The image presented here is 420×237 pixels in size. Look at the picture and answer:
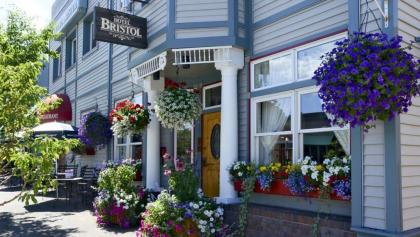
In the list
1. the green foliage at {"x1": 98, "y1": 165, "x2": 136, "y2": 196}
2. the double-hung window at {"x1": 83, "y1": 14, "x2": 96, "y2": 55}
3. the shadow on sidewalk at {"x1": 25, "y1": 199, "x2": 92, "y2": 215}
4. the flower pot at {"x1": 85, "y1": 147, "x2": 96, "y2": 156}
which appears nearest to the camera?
the green foliage at {"x1": 98, "y1": 165, "x2": 136, "y2": 196}

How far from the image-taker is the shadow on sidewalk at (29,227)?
8.61 meters

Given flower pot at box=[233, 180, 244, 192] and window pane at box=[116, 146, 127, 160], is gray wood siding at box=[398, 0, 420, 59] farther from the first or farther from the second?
window pane at box=[116, 146, 127, 160]

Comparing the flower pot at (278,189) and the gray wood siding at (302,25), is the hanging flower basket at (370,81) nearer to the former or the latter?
the gray wood siding at (302,25)

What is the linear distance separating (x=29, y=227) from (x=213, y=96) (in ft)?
15.5

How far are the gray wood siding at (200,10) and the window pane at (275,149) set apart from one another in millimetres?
2187

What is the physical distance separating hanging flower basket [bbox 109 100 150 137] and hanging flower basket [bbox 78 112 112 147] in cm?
294

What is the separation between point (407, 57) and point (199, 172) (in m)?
5.97

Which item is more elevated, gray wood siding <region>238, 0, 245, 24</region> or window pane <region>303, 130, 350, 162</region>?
gray wood siding <region>238, 0, 245, 24</region>

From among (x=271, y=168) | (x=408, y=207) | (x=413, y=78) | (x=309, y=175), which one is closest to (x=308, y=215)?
(x=309, y=175)

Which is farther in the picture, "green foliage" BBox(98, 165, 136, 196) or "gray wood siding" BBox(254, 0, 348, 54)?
"green foliage" BBox(98, 165, 136, 196)

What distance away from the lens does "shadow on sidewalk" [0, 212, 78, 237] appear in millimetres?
8609

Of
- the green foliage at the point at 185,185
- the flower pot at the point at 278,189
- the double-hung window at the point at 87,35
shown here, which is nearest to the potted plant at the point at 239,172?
the flower pot at the point at 278,189

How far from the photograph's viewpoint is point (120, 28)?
8742 millimetres

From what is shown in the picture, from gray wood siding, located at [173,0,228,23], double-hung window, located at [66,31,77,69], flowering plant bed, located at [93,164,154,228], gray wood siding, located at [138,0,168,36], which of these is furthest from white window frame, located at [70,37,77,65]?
gray wood siding, located at [173,0,228,23]
